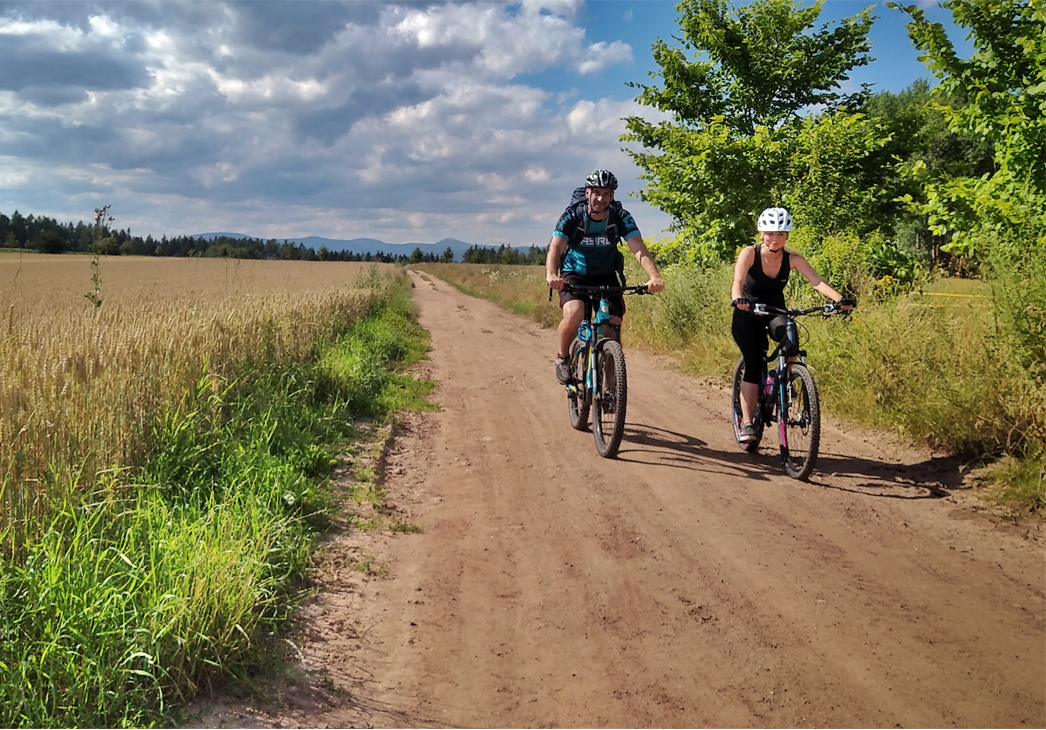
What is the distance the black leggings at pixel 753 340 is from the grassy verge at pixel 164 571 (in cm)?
377

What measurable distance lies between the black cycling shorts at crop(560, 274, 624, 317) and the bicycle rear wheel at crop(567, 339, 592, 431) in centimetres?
49

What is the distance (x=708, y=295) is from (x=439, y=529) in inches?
354

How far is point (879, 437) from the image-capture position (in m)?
6.93

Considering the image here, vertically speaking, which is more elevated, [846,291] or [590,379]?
[846,291]

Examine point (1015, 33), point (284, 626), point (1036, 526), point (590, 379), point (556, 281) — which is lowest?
point (284, 626)

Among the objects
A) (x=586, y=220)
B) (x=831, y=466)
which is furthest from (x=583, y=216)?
(x=831, y=466)

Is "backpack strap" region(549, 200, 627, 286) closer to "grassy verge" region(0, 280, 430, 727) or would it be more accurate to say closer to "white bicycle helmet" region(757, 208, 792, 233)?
"white bicycle helmet" region(757, 208, 792, 233)

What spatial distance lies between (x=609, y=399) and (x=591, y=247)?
1515 millimetres

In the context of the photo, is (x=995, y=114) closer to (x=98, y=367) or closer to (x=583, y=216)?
(x=583, y=216)

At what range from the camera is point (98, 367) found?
16.9ft

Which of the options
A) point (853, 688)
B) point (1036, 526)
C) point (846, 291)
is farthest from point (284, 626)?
point (846, 291)

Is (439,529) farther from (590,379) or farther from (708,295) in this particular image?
(708,295)

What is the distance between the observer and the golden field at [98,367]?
385 cm

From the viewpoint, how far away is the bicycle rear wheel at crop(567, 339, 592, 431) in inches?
281
